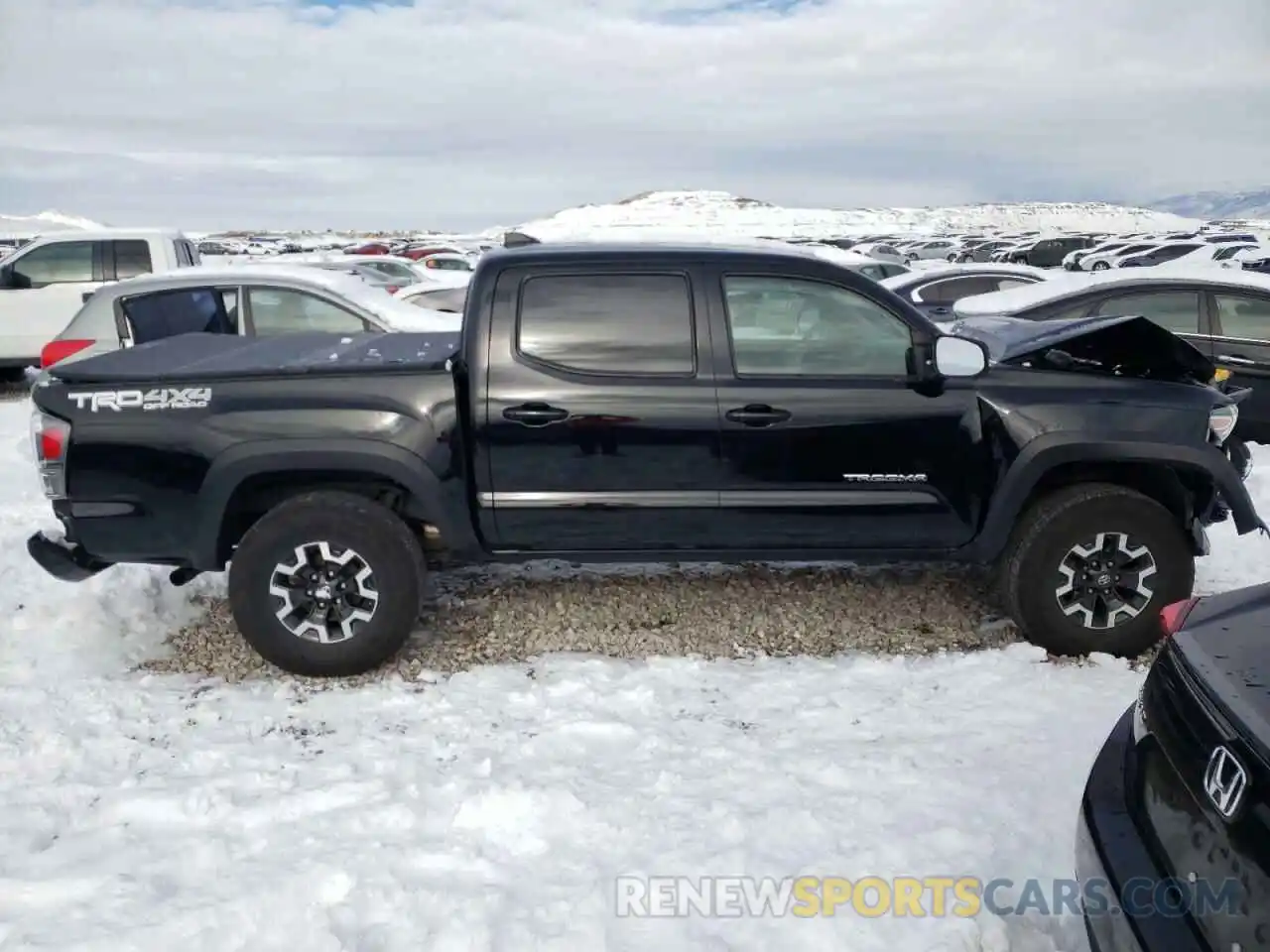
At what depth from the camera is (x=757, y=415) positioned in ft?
13.7

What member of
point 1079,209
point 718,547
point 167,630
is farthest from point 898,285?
point 1079,209

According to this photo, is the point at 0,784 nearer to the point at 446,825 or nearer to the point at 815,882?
the point at 446,825

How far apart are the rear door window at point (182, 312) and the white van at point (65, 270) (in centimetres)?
372

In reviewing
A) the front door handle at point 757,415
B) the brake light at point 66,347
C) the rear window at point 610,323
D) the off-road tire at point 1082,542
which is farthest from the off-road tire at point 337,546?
the brake light at point 66,347

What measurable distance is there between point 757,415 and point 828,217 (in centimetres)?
12123

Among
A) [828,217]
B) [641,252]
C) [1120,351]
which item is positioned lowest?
[1120,351]

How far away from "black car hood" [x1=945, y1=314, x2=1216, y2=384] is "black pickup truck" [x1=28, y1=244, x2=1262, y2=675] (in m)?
0.02

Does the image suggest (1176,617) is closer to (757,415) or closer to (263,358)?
(757,415)

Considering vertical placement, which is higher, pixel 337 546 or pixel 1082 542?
pixel 337 546

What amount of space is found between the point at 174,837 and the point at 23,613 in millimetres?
2374

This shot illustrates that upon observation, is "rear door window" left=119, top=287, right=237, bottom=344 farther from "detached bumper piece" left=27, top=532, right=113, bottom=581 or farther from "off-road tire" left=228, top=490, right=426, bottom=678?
"off-road tire" left=228, top=490, right=426, bottom=678

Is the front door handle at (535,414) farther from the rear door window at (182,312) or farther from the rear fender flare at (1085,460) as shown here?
the rear door window at (182,312)

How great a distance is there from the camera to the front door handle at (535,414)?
4121 millimetres

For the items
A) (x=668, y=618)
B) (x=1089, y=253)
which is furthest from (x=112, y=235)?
(x=1089, y=253)
